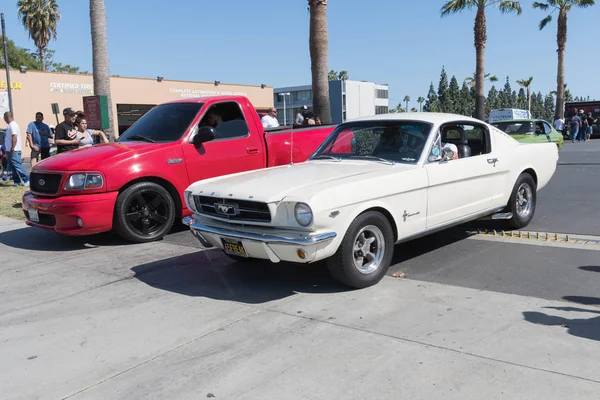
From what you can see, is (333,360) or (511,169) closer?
(333,360)

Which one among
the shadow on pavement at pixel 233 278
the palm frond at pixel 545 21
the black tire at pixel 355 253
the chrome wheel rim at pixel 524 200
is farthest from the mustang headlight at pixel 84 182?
the palm frond at pixel 545 21

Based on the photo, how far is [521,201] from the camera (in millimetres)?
7359

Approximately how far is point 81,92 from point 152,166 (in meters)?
36.9

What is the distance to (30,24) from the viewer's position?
162ft

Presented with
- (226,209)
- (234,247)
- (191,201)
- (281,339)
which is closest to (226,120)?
(191,201)

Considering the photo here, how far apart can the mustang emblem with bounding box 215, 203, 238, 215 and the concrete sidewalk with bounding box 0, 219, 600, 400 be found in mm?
755

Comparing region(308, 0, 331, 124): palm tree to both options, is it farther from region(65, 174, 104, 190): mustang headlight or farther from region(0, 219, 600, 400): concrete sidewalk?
region(0, 219, 600, 400): concrete sidewalk

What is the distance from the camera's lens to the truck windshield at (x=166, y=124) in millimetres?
7789

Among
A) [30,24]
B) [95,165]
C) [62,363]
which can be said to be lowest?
[62,363]

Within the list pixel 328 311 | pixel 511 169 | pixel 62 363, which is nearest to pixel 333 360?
pixel 328 311

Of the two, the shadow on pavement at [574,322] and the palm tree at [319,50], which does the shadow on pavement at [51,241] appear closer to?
the shadow on pavement at [574,322]

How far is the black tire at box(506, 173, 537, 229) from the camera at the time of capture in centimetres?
707

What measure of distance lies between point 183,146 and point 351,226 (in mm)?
3639

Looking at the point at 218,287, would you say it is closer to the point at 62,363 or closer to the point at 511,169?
the point at 62,363
